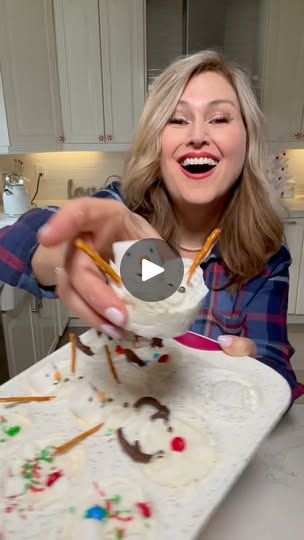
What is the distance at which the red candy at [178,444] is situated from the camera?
1.43ft

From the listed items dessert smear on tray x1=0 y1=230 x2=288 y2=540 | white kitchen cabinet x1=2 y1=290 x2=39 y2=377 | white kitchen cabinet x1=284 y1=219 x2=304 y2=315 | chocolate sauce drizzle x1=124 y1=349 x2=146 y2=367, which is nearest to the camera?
dessert smear on tray x1=0 y1=230 x2=288 y2=540

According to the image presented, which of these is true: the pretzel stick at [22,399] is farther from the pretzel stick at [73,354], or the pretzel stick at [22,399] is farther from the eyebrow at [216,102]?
the eyebrow at [216,102]

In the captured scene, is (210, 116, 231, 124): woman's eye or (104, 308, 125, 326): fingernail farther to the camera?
(210, 116, 231, 124): woman's eye

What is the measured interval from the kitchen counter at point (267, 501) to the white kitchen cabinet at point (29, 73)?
6.61ft

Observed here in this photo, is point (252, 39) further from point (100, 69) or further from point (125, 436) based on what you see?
point (125, 436)

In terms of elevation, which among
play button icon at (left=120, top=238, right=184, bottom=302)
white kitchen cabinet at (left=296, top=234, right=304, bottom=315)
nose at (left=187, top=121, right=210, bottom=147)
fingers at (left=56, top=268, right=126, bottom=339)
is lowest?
white kitchen cabinet at (left=296, top=234, right=304, bottom=315)

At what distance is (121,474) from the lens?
41cm

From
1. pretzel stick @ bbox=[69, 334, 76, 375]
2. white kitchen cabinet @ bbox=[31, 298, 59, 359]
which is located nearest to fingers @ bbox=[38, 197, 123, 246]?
pretzel stick @ bbox=[69, 334, 76, 375]

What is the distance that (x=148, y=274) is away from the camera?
0.46m

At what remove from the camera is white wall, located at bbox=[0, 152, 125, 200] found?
260 cm

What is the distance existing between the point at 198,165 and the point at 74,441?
0.57 metres

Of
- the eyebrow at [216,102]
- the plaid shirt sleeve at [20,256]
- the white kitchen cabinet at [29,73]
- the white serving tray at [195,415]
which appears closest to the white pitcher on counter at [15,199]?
the white kitchen cabinet at [29,73]

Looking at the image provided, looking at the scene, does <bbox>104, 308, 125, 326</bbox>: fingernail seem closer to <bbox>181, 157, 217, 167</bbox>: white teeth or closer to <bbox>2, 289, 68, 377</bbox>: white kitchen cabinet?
<bbox>181, 157, 217, 167</bbox>: white teeth

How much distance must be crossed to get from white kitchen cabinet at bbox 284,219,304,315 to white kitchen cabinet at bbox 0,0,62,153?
1546 millimetres
